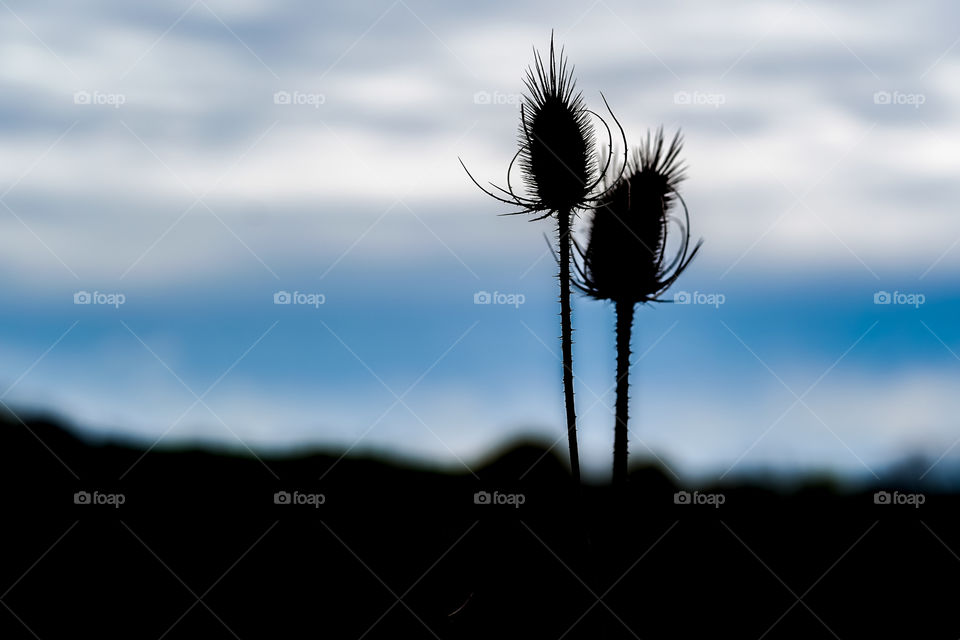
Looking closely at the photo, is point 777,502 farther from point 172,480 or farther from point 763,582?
point 172,480

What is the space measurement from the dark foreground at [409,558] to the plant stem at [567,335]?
0.60 meters

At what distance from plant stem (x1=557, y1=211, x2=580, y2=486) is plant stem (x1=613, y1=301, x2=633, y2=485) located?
615 millimetres

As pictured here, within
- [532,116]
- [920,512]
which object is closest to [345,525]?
[532,116]

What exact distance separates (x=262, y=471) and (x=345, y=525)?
50.4 inches

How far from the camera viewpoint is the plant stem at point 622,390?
950cm

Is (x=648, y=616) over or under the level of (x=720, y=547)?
under

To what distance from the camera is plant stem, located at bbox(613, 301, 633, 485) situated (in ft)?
31.2

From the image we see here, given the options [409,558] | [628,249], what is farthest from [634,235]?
[409,558]

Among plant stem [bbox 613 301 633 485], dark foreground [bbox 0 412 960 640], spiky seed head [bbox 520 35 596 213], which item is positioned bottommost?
dark foreground [bbox 0 412 960 640]

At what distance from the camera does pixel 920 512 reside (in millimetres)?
10547

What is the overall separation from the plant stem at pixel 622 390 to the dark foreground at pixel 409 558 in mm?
371

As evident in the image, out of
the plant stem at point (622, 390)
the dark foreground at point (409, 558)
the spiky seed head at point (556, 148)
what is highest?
the spiky seed head at point (556, 148)

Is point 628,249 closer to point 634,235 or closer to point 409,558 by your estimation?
point 634,235

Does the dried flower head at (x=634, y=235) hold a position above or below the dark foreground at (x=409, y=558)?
above
